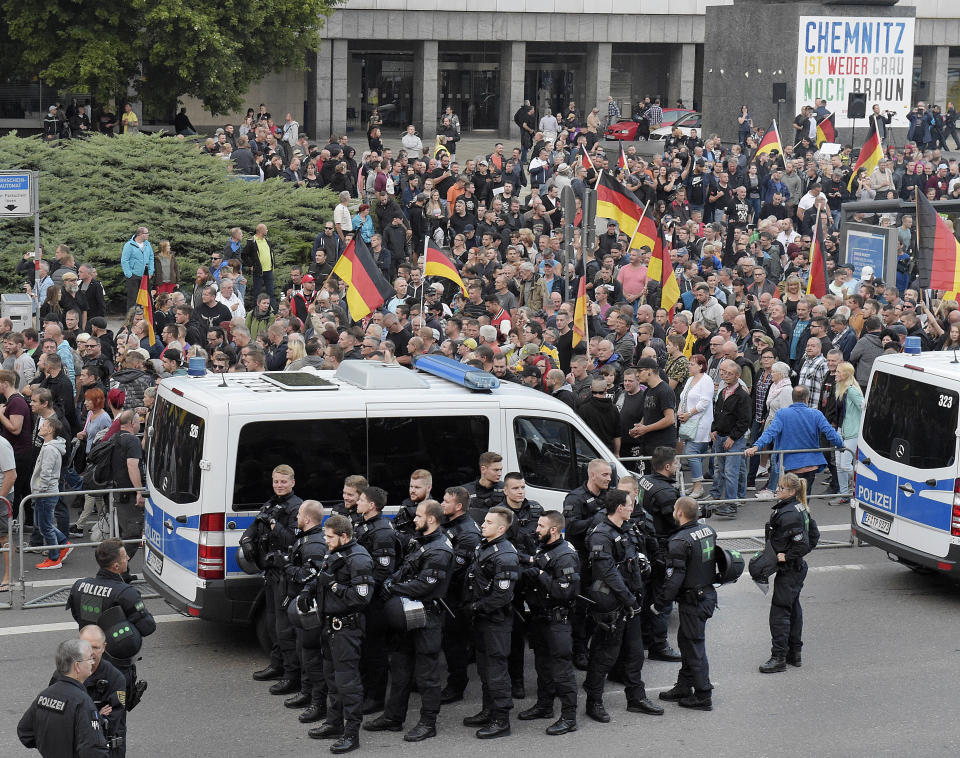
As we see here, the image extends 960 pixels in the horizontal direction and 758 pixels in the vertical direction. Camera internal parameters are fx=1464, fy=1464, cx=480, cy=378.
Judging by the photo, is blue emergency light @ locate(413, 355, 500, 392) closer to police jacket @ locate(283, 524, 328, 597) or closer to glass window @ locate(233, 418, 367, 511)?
glass window @ locate(233, 418, 367, 511)

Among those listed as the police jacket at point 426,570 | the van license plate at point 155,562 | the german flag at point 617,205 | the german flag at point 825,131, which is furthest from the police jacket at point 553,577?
the german flag at point 825,131

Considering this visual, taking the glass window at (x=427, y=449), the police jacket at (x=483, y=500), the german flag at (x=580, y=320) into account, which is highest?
the german flag at (x=580, y=320)

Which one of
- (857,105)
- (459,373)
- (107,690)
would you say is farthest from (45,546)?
(857,105)

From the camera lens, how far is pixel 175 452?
10875mm

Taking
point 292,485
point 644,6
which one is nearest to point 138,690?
point 292,485

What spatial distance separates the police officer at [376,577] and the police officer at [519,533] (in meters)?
0.86

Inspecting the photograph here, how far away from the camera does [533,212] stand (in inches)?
1038

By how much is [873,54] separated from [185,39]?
715 inches

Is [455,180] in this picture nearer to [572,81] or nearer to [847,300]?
[847,300]

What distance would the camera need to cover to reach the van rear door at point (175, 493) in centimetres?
1056

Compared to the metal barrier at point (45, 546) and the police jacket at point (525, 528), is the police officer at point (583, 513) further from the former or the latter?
the metal barrier at point (45, 546)

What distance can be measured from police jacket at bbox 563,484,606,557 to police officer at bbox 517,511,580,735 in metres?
0.67

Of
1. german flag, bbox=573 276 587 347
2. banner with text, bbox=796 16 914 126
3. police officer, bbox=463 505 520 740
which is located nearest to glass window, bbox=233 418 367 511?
police officer, bbox=463 505 520 740

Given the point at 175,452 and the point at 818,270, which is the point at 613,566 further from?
the point at 818,270
